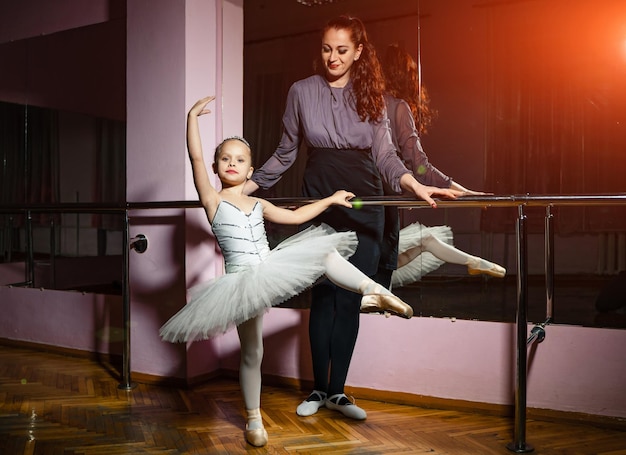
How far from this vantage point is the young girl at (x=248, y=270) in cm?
239

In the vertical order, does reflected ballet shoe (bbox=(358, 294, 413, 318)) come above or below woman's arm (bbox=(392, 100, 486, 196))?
below

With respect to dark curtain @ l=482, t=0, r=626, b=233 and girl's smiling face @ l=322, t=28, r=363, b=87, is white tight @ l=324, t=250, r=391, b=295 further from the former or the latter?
girl's smiling face @ l=322, t=28, r=363, b=87

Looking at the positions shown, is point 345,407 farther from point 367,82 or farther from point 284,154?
point 367,82

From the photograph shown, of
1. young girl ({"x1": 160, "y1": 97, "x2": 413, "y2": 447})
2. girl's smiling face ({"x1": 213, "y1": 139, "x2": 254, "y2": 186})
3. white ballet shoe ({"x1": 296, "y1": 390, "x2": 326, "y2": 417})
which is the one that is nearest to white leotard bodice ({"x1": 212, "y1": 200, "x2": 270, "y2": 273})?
young girl ({"x1": 160, "y1": 97, "x2": 413, "y2": 447})

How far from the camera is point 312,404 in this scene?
9.77ft

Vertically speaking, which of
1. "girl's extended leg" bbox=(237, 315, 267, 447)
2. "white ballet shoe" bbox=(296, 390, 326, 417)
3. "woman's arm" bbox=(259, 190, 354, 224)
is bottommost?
"white ballet shoe" bbox=(296, 390, 326, 417)

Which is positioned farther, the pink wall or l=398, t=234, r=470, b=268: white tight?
the pink wall

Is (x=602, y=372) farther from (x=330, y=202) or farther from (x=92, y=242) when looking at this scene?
(x=92, y=242)

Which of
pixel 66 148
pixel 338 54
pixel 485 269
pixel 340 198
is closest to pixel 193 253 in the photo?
pixel 340 198

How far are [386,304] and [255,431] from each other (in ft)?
2.42

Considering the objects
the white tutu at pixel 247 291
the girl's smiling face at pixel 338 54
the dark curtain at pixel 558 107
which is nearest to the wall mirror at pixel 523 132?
the dark curtain at pixel 558 107

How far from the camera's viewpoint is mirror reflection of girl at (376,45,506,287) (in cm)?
299

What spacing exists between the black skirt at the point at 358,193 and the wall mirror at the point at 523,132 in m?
0.17

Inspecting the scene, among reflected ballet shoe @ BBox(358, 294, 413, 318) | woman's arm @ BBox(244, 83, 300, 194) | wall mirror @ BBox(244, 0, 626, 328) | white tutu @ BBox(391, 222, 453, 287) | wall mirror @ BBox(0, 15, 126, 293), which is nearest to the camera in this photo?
reflected ballet shoe @ BBox(358, 294, 413, 318)
